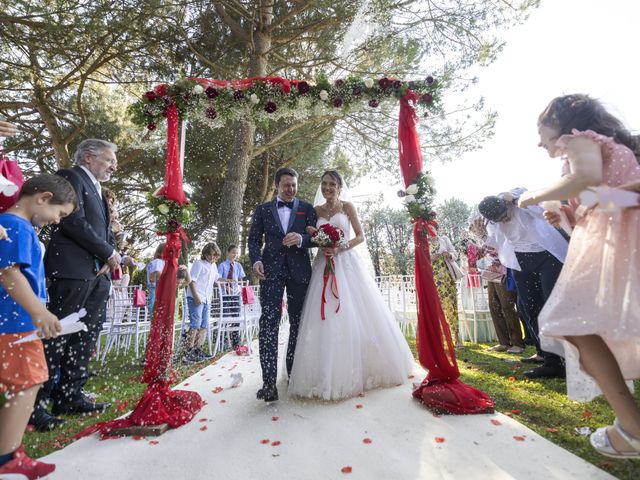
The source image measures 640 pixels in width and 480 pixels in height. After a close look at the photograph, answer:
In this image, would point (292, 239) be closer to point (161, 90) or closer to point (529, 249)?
point (161, 90)

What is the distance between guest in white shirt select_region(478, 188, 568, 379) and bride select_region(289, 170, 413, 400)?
4.65ft

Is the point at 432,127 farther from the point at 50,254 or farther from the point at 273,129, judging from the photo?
the point at 50,254

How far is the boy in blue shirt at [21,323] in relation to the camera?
6.55 ft

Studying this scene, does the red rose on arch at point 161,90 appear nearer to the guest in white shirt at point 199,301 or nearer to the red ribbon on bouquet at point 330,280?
the red ribbon on bouquet at point 330,280

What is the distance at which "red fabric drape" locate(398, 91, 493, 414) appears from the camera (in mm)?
3096

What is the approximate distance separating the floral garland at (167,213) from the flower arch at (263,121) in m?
A: 0.01

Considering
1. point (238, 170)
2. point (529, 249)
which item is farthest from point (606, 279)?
point (238, 170)

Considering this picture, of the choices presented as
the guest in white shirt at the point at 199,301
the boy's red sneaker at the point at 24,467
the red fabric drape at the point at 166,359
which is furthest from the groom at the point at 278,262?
the guest in white shirt at the point at 199,301

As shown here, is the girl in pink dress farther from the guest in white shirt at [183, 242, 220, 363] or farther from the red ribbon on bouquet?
the guest in white shirt at [183, 242, 220, 363]

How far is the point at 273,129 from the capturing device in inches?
487

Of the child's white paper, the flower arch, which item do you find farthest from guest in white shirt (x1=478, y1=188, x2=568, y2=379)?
the child's white paper

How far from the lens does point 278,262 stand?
382 centimetres

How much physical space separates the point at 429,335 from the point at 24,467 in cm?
295

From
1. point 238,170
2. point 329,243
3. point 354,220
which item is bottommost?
point 329,243
